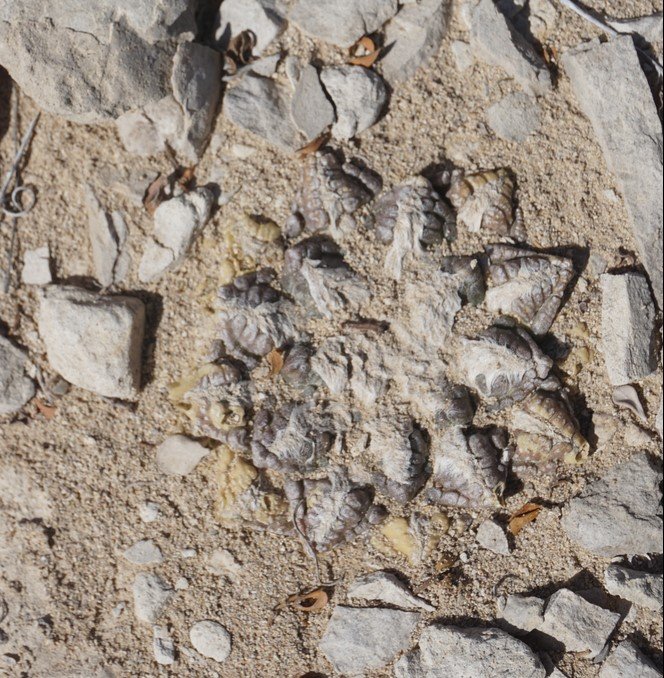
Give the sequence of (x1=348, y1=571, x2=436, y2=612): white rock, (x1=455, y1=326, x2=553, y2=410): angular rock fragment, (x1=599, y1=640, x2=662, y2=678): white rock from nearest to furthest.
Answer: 1. (x1=455, y1=326, x2=553, y2=410): angular rock fragment
2. (x1=348, y1=571, x2=436, y2=612): white rock
3. (x1=599, y1=640, x2=662, y2=678): white rock

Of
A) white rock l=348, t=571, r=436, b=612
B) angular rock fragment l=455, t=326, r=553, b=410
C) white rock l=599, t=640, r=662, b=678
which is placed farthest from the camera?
white rock l=599, t=640, r=662, b=678

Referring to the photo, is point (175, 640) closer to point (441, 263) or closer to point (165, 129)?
point (441, 263)

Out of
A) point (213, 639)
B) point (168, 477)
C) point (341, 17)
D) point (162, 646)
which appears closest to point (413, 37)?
point (341, 17)

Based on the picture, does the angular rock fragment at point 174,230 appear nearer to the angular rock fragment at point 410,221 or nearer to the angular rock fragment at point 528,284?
the angular rock fragment at point 410,221

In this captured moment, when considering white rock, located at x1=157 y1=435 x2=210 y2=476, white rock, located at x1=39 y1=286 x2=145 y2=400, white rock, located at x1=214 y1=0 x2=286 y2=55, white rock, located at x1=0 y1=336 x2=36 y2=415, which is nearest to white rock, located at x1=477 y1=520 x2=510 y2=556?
white rock, located at x1=157 y1=435 x2=210 y2=476

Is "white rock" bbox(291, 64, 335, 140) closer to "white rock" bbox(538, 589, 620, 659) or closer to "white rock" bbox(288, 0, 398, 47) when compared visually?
"white rock" bbox(288, 0, 398, 47)

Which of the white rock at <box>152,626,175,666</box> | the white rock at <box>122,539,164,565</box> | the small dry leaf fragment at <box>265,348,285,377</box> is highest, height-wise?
the small dry leaf fragment at <box>265,348,285,377</box>

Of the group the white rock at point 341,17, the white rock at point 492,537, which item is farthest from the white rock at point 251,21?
the white rock at point 492,537

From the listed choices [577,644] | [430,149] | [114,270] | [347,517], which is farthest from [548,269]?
[114,270]
